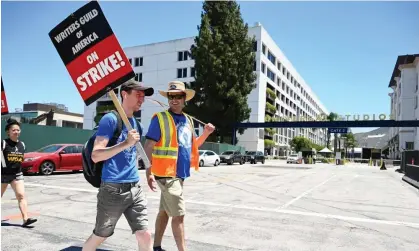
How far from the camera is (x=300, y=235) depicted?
5.48 meters

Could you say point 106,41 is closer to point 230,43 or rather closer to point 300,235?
point 300,235

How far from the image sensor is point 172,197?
3.68m

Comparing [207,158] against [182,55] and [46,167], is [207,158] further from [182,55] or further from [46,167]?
[182,55]

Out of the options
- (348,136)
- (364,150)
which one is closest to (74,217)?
(364,150)

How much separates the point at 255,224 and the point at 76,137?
1950 cm

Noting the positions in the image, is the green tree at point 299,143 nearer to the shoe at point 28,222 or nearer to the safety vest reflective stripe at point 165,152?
the shoe at point 28,222

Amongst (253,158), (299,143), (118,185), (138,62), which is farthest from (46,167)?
(299,143)

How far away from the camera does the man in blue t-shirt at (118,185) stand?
9.68 ft

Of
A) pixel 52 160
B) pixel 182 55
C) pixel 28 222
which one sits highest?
pixel 182 55

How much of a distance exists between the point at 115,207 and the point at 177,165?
98 cm

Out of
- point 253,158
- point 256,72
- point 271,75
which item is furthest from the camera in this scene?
point 271,75

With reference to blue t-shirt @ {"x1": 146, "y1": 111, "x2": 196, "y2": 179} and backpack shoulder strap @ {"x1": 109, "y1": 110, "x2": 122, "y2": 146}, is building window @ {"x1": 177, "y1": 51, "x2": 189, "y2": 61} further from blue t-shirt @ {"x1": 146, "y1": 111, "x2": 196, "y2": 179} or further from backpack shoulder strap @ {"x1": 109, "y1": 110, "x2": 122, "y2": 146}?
backpack shoulder strap @ {"x1": 109, "y1": 110, "x2": 122, "y2": 146}

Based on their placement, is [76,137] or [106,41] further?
[76,137]

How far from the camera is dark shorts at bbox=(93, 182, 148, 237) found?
118 inches
